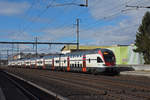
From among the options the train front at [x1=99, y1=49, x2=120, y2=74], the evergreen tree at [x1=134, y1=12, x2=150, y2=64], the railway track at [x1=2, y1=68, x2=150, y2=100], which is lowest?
the railway track at [x1=2, y1=68, x2=150, y2=100]

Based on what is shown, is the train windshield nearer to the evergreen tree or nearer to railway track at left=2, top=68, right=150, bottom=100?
railway track at left=2, top=68, right=150, bottom=100

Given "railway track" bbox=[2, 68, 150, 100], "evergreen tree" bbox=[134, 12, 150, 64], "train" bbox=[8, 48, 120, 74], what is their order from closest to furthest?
"railway track" bbox=[2, 68, 150, 100] → "train" bbox=[8, 48, 120, 74] → "evergreen tree" bbox=[134, 12, 150, 64]

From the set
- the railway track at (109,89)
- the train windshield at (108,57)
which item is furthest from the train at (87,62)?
the railway track at (109,89)

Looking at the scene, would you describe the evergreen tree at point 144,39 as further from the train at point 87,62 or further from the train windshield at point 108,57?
the train windshield at point 108,57

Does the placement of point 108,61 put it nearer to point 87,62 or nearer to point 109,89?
point 87,62

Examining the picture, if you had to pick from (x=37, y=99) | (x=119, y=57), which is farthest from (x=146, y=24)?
(x=37, y=99)

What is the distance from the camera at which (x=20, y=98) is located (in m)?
12.4

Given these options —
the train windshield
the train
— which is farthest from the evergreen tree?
the train windshield

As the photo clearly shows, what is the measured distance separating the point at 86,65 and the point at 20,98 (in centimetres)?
2039

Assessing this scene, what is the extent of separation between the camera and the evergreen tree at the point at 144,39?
46281 mm

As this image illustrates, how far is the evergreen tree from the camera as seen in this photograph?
46.3 metres

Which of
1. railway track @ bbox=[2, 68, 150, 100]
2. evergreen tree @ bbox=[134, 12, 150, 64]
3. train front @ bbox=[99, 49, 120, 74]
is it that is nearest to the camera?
railway track @ bbox=[2, 68, 150, 100]

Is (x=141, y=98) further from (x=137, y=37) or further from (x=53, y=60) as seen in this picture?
(x=137, y=37)

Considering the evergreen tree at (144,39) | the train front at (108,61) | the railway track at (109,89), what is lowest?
the railway track at (109,89)
